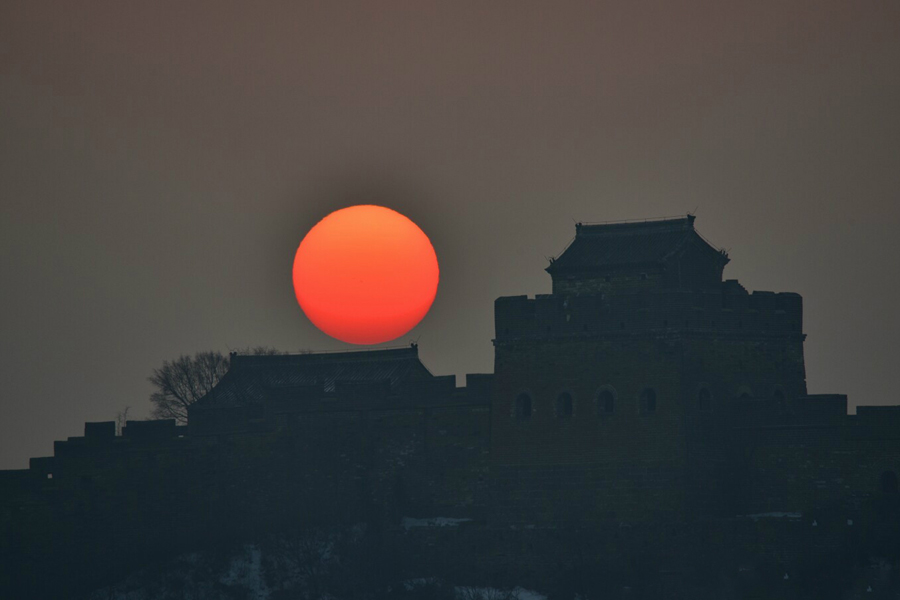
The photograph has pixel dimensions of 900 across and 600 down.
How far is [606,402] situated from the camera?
245ft

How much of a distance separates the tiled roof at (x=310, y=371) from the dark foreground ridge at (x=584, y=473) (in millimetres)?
9041

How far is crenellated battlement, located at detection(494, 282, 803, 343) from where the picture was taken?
245 ft

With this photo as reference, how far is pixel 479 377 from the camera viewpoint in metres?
79.1

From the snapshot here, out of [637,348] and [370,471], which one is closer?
[637,348]

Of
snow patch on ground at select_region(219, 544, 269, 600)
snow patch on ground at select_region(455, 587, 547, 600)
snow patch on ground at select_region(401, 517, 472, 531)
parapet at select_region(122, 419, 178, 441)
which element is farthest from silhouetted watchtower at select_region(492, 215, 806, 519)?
parapet at select_region(122, 419, 178, 441)

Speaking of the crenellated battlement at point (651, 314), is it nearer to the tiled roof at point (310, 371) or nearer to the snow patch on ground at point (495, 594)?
the snow patch on ground at point (495, 594)

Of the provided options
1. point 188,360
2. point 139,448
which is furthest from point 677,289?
point 188,360

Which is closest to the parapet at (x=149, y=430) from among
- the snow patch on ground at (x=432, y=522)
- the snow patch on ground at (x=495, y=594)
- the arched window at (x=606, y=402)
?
the snow patch on ground at (x=432, y=522)

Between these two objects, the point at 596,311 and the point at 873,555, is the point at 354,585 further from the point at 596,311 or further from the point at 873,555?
Result: the point at 873,555

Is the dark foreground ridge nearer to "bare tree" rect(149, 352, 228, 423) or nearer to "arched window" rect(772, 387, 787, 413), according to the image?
"arched window" rect(772, 387, 787, 413)

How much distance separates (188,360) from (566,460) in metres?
41.4

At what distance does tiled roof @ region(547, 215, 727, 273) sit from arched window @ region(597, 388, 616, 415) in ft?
15.8

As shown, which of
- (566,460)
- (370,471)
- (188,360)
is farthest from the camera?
(188,360)

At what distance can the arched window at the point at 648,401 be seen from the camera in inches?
2921
